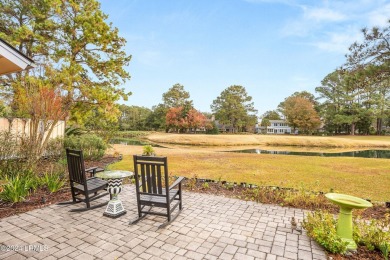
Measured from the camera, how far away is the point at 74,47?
1034 cm

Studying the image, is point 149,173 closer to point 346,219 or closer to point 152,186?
point 152,186

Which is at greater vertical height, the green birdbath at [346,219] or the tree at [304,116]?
the tree at [304,116]

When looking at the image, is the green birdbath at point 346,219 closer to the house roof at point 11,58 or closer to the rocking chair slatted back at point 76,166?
the rocking chair slatted back at point 76,166

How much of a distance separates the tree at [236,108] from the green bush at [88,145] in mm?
39065

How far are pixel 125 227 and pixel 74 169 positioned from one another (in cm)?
157

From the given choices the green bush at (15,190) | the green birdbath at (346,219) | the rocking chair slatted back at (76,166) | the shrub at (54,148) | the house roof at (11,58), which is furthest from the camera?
the shrub at (54,148)

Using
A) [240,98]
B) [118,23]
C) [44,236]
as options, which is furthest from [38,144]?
[240,98]

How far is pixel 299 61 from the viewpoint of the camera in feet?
62.6

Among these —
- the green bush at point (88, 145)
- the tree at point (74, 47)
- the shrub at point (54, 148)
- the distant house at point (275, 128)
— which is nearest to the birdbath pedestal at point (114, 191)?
the shrub at point (54, 148)

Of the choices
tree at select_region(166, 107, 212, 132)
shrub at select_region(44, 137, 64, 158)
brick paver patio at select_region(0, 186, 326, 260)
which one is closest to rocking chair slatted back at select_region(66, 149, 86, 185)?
brick paver patio at select_region(0, 186, 326, 260)

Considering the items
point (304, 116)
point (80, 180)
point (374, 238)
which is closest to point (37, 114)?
point (80, 180)

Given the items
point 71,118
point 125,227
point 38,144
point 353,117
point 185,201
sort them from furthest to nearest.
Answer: point 353,117 < point 71,118 < point 38,144 < point 185,201 < point 125,227

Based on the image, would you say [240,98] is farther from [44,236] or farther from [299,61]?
[44,236]

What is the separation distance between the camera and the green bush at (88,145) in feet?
29.5
